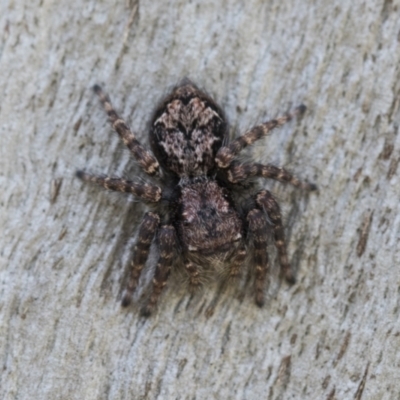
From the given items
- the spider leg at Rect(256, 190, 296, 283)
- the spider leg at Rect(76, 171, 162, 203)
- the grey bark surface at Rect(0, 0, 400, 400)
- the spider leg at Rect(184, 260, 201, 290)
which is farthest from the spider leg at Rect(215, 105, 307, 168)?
the spider leg at Rect(184, 260, 201, 290)

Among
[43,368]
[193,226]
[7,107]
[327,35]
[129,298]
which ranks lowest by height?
[43,368]

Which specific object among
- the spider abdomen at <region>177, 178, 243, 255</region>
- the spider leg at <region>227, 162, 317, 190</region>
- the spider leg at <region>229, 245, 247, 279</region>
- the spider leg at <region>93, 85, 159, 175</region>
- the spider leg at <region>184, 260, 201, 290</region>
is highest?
the spider leg at <region>227, 162, 317, 190</region>

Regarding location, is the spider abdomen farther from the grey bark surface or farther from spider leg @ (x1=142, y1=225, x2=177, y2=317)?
the grey bark surface

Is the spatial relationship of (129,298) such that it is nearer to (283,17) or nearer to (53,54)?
(53,54)

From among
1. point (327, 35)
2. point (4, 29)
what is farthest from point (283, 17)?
point (4, 29)

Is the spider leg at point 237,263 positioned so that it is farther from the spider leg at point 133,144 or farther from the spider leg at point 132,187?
the spider leg at point 133,144

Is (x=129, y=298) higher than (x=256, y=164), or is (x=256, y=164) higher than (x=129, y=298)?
(x=256, y=164)
